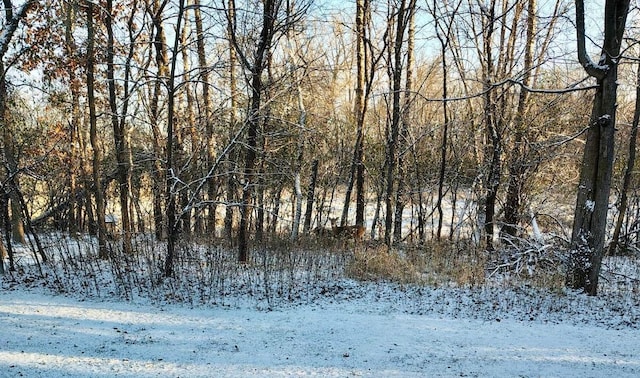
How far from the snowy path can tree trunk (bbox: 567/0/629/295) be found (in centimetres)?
163

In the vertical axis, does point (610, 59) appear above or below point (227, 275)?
above

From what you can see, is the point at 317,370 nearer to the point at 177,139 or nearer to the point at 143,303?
the point at 143,303

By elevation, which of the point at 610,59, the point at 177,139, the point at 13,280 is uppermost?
the point at 610,59

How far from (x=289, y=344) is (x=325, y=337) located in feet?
1.66

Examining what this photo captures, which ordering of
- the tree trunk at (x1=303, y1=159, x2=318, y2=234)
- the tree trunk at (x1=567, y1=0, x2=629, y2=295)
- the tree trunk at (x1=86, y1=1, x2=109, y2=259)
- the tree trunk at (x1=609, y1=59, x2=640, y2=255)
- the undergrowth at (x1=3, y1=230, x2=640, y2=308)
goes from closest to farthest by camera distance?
the tree trunk at (x1=567, y1=0, x2=629, y2=295) < the undergrowth at (x1=3, y1=230, x2=640, y2=308) < the tree trunk at (x1=86, y1=1, x2=109, y2=259) < the tree trunk at (x1=609, y1=59, x2=640, y2=255) < the tree trunk at (x1=303, y1=159, x2=318, y2=234)

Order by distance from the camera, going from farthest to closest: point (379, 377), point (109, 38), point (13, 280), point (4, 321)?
point (109, 38) → point (13, 280) → point (4, 321) → point (379, 377)

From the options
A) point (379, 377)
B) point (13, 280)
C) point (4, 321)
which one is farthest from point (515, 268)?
point (13, 280)

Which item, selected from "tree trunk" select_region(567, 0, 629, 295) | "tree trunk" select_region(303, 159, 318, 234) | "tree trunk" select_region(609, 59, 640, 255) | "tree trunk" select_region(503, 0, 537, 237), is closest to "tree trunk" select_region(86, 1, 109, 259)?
"tree trunk" select_region(303, 159, 318, 234)

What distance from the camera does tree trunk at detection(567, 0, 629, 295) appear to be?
259 inches

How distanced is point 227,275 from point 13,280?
4.11 metres

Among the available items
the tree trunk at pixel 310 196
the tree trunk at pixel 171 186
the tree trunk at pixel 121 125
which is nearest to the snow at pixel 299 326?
the tree trunk at pixel 171 186

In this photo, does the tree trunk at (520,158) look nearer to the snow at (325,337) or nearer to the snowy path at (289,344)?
the snow at (325,337)

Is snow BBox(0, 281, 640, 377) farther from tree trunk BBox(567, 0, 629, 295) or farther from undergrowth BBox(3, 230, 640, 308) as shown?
tree trunk BBox(567, 0, 629, 295)

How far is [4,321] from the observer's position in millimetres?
5805
